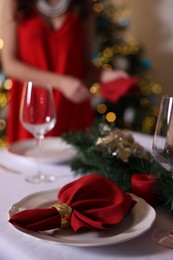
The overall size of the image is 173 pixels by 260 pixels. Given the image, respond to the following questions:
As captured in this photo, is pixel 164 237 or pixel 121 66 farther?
pixel 121 66

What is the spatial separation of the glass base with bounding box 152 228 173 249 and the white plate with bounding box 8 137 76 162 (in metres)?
0.38

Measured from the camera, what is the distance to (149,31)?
2.90 meters

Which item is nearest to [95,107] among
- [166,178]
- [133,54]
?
[133,54]

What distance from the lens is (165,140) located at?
63 cm

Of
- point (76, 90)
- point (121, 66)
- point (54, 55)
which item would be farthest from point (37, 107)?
point (121, 66)

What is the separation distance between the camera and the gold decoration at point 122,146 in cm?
81

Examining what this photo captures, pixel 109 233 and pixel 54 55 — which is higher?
pixel 54 55

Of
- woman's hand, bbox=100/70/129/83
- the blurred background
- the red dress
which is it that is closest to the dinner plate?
woman's hand, bbox=100/70/129/83

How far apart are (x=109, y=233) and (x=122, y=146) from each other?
0.88ft

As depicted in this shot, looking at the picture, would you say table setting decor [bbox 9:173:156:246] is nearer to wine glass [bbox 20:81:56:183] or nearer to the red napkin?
wine glass [bbox 20:81:56:183]

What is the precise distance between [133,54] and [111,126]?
1.67 meters

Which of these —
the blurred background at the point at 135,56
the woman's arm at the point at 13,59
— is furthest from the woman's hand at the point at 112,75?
the blurred background at the point at 135,56

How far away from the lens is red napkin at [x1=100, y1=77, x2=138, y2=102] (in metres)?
1.11

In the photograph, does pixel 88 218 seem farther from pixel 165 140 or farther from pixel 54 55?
pixel 54 55
